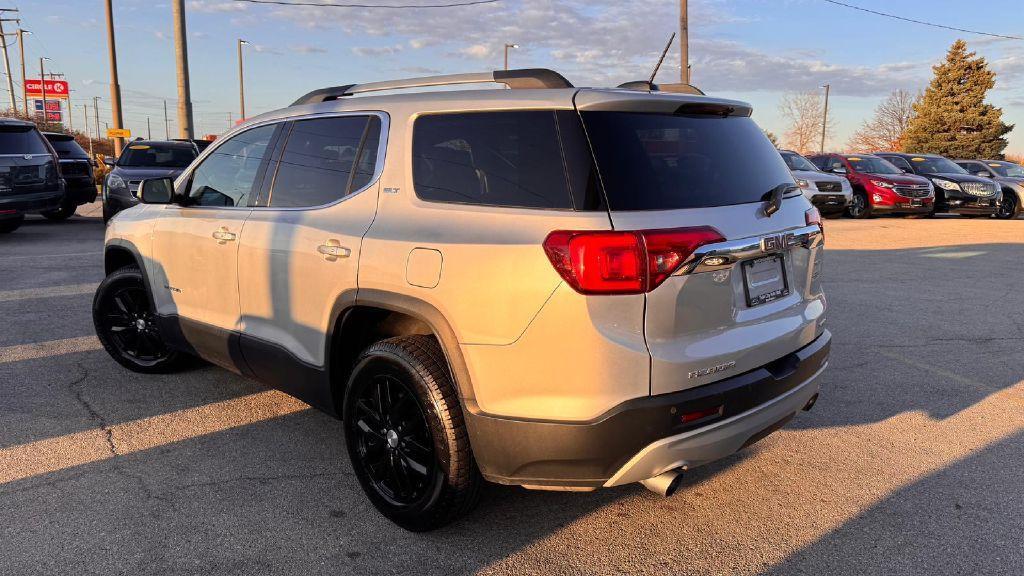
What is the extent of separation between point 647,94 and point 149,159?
540 inches

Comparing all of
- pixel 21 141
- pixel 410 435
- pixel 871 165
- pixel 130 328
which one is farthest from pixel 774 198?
pixel 871 165

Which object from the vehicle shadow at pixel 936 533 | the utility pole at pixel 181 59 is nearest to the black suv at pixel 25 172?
the utility pole at pixel 181 59

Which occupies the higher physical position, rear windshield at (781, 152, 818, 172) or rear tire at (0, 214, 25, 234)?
rear windshield at (781, 152, 818, 172)

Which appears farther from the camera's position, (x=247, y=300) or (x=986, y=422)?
(x=986, y=422)

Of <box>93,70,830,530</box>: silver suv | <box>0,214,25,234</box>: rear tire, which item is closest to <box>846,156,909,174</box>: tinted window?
<box>93,70,830,530</box>: silver suv

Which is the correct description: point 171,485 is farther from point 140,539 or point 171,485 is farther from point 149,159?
point 149,159

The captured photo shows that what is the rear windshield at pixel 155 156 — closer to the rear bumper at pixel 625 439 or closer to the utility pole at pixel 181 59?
the utility pole at pixel 181 59

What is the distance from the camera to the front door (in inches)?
154

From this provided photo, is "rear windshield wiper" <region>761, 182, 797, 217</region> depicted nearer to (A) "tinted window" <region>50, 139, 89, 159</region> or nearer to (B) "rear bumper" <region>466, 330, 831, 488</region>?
(B) "rear bumper" <region>466, 330, 831, 488</region>

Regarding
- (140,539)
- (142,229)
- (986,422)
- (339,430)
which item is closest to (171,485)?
(140,539)

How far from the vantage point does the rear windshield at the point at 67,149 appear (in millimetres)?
15188

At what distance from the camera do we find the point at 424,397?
2777mm

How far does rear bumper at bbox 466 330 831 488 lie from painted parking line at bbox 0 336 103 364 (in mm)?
4292

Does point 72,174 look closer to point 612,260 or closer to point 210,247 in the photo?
point 210,247
